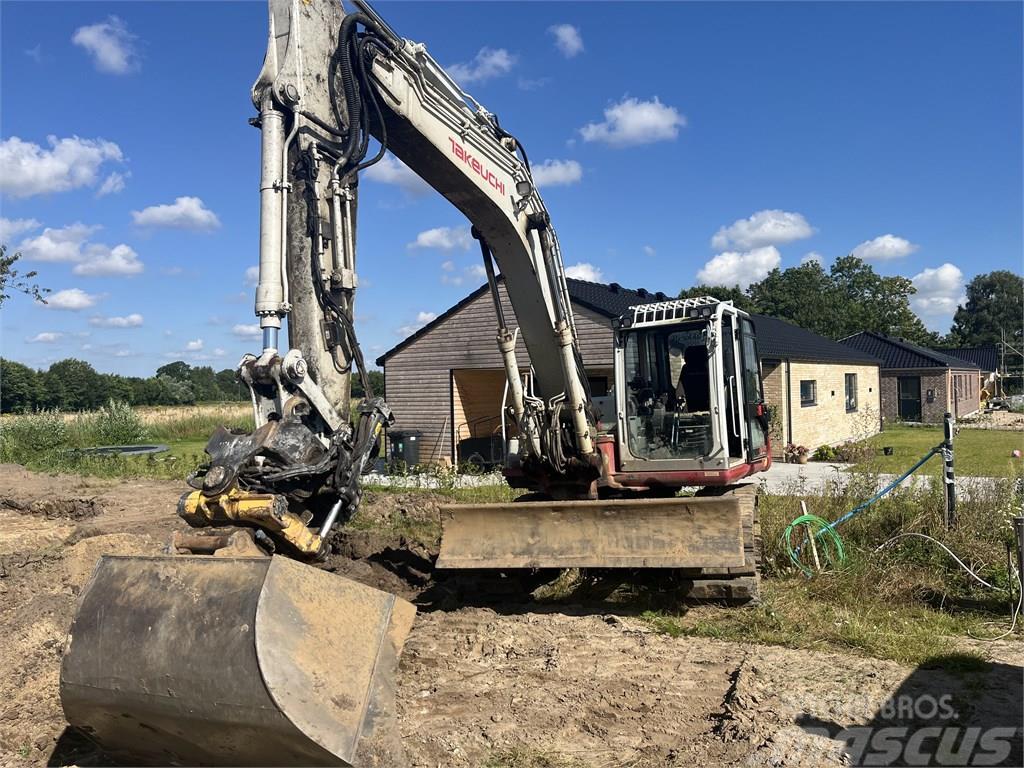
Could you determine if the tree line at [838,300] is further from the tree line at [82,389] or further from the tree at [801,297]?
the tree line at [82,389]

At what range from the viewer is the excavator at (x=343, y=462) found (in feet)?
12.2

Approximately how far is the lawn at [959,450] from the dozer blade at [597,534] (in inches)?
162

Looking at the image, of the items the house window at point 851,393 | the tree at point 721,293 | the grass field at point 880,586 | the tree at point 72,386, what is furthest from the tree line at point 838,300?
the tree at point 72,386

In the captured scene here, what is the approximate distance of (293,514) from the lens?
16.0 feet

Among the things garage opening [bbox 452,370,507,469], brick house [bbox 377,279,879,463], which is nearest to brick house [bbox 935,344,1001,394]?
brick house [bbox 377,279,879,463]

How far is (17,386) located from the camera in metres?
67.9

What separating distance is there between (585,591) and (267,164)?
4.57m

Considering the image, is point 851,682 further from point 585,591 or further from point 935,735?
point 585,591

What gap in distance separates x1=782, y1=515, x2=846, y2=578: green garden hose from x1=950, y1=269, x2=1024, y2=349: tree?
87.1 metres

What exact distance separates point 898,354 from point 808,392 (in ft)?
49.5

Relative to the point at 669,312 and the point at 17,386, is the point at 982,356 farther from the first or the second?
the point at 17,386

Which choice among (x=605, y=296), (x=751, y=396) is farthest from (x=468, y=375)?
(x=751, y=396)

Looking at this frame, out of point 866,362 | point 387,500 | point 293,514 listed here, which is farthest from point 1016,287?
point 293,514

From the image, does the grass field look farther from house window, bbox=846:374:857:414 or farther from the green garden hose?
house window, bbox=846:374:857:414
